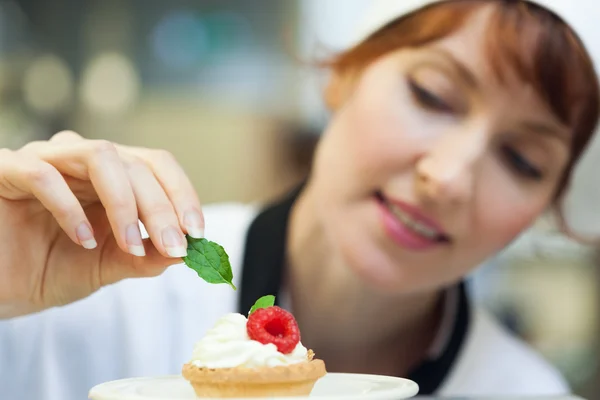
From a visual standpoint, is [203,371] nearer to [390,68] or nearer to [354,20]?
[390,68]

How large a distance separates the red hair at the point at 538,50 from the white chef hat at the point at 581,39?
20mm

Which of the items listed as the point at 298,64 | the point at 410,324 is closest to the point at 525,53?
the point at 410,324

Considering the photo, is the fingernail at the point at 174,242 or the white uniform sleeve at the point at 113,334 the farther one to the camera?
the white uniform sleeve at the point at 113,334

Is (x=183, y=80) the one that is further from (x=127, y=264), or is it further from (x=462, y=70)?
(x=127, y=264)

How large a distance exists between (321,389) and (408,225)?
2.35 ft

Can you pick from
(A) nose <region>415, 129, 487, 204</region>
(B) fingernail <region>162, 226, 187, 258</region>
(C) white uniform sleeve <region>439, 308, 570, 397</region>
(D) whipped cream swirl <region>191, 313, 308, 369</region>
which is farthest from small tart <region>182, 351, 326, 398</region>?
(C) white uniform sleeve <region>439, 308, 570, 397</region>

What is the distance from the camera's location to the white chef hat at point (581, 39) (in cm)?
149

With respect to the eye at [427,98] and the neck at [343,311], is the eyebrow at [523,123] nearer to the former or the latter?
→ the eye at [427,98]

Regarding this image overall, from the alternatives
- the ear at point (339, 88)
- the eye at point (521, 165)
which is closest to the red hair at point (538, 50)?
the eye at point (521, 165)

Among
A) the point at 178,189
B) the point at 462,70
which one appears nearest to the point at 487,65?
the point at 462,70

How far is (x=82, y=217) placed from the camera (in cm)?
96

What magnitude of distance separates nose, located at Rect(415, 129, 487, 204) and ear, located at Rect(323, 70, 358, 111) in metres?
0.31

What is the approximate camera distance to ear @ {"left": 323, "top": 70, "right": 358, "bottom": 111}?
5.69ft

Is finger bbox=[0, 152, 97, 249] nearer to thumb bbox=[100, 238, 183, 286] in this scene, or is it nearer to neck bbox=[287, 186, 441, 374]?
thumb bbox=[100, 238, 183, 286]
